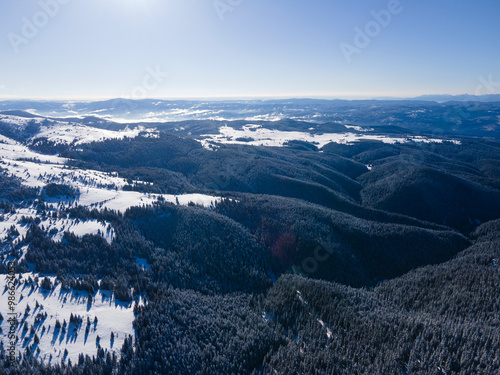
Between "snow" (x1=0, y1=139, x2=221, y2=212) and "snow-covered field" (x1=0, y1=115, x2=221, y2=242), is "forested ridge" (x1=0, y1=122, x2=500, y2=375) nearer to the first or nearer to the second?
"snow-covered field" (x1=0, y1=115, x2=221, y2=242)

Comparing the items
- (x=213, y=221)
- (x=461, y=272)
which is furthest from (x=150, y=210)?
(x=461, y=272)

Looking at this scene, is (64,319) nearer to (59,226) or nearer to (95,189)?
(59,226)

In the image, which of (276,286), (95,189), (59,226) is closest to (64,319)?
(59,226)

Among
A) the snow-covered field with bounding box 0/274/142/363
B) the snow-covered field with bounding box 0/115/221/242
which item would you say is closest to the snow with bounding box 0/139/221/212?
the snow-covered field with bounding box 0/115/221/242

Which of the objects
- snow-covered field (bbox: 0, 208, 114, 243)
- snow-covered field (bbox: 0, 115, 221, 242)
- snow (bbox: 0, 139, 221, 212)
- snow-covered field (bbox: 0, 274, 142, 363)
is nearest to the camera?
snow-covered field (bbox: 0, 274, 142, 363)

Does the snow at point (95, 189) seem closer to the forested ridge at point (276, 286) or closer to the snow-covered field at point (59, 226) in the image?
the forested ridge at point (276, 286)

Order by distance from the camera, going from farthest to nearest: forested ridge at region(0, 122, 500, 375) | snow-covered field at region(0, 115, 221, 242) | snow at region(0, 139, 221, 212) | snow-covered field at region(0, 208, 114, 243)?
snow at region(0, 139, 221, 212)
snow-covered field at region(0, 115, 221, 242)
snow-covered field at region(0, 208, 114, 243)
forested ridge at region(0, 122, 500, 375)

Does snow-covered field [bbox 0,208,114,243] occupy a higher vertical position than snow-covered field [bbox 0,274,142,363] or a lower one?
higher
